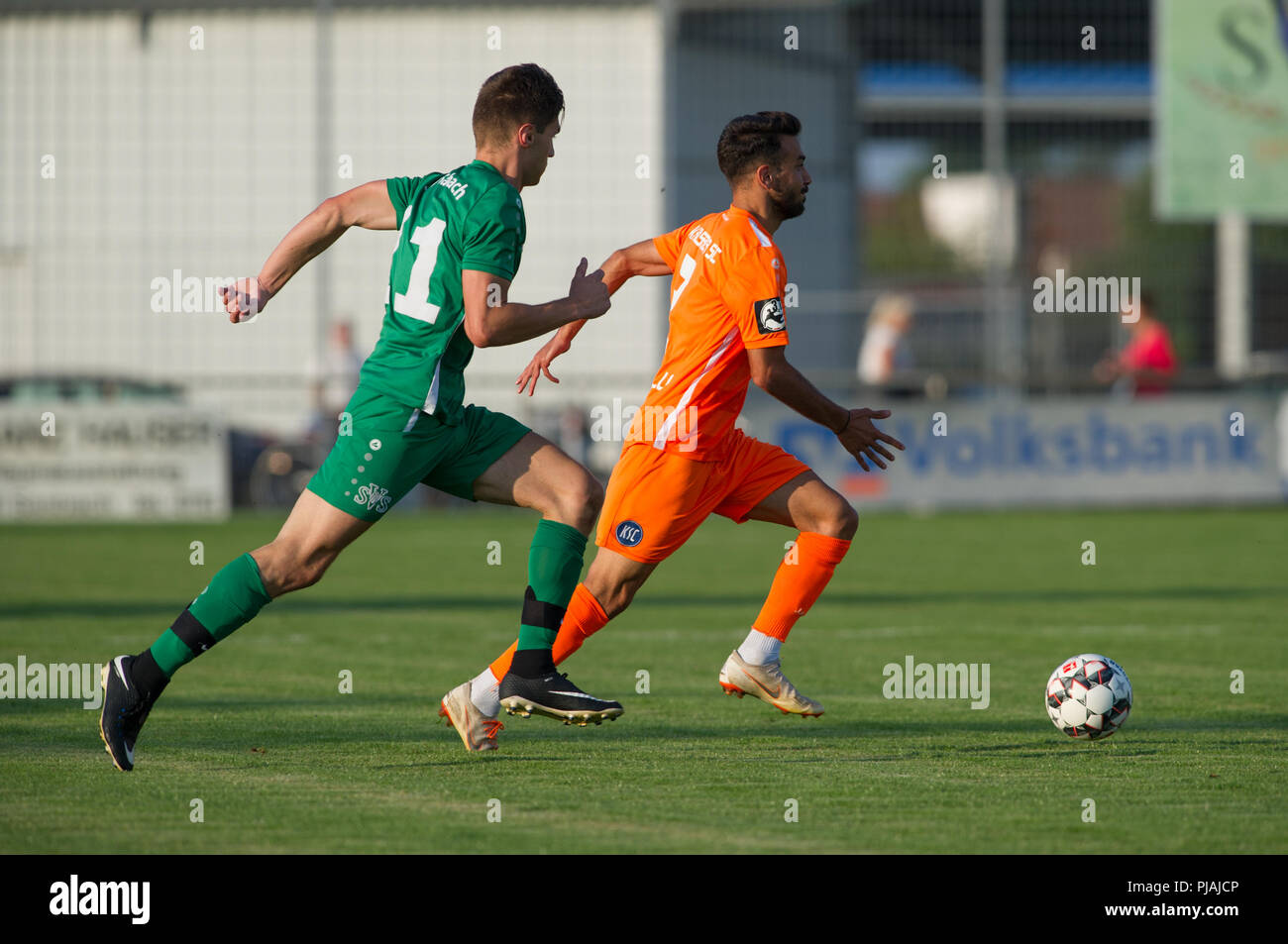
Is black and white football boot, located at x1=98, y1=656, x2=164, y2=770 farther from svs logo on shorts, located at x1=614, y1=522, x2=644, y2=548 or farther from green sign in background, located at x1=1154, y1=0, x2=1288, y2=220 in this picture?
green sign in background, located at x1=1154, y1=0, x2=1288, y2=220

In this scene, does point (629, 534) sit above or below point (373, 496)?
below

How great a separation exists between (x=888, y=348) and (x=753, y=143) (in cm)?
1431

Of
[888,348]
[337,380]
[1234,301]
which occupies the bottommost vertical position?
[337,380]

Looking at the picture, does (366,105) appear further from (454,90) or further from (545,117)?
(545,117)

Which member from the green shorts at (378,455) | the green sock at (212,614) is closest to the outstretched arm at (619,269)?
the green shorts at (378,455)

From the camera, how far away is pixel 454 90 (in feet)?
77.8

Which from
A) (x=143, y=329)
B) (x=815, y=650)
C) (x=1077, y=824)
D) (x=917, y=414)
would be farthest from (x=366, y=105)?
(x=1077, y=824)

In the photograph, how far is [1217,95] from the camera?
69.7 ft

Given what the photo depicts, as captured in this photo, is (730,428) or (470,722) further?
(730,428)

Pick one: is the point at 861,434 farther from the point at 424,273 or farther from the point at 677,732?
the point at 424,273

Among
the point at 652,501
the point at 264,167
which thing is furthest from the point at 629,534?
the point at 264,167

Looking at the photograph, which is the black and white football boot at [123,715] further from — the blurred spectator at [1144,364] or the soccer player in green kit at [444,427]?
the blurred spectator at [1144,364]

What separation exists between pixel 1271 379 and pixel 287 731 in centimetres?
1658

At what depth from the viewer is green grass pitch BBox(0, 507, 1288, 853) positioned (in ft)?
16.6
